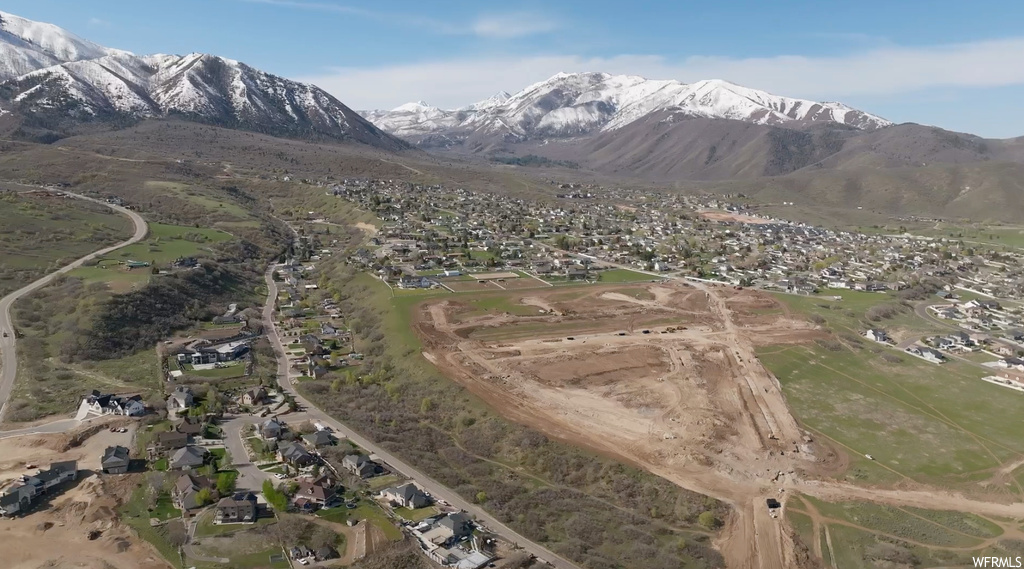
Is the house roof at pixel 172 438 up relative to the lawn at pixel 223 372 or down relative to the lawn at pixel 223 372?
up

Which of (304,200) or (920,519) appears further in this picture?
(304,200)

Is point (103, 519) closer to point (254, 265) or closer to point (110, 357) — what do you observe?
point (110, 357)

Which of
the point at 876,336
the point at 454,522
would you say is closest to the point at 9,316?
the point at 454,522

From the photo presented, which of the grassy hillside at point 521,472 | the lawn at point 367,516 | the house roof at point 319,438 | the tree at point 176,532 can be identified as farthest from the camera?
the house roof at point 319,438

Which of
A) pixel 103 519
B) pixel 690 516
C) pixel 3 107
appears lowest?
pixel 690 516

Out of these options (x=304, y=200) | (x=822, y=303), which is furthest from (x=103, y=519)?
(x=304, y=200)

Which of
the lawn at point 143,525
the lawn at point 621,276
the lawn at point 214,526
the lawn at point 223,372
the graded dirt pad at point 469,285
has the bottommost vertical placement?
the lawn at point 223,372

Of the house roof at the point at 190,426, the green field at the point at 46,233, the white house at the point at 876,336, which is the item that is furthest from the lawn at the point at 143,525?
the white house at the point at 876,336

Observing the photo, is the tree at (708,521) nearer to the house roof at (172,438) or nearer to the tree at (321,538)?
the tree at (321,538)
